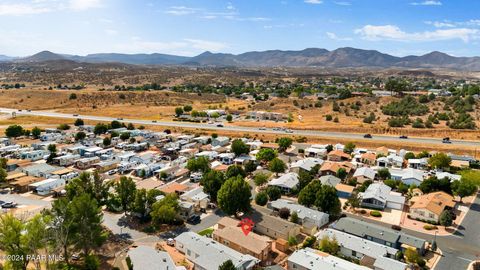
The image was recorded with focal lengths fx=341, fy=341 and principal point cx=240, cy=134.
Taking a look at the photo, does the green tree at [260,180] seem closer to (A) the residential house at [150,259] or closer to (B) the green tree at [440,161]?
(A) the residential house at [150,259]

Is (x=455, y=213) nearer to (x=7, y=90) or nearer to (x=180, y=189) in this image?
(x=180, y=189)

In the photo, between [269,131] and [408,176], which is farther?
[269,131]

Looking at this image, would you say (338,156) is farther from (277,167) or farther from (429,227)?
(429,227)

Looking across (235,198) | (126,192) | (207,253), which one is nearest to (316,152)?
(235,198)

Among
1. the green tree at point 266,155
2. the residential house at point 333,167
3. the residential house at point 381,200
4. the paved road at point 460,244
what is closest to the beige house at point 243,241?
the paved road at point 460,244

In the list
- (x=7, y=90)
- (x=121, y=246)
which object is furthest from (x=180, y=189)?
(x=7, y=90)

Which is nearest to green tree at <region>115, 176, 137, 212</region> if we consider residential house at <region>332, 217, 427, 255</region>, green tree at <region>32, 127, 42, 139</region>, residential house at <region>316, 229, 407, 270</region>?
residential house at <region>316, 229, 407, 270</region>
